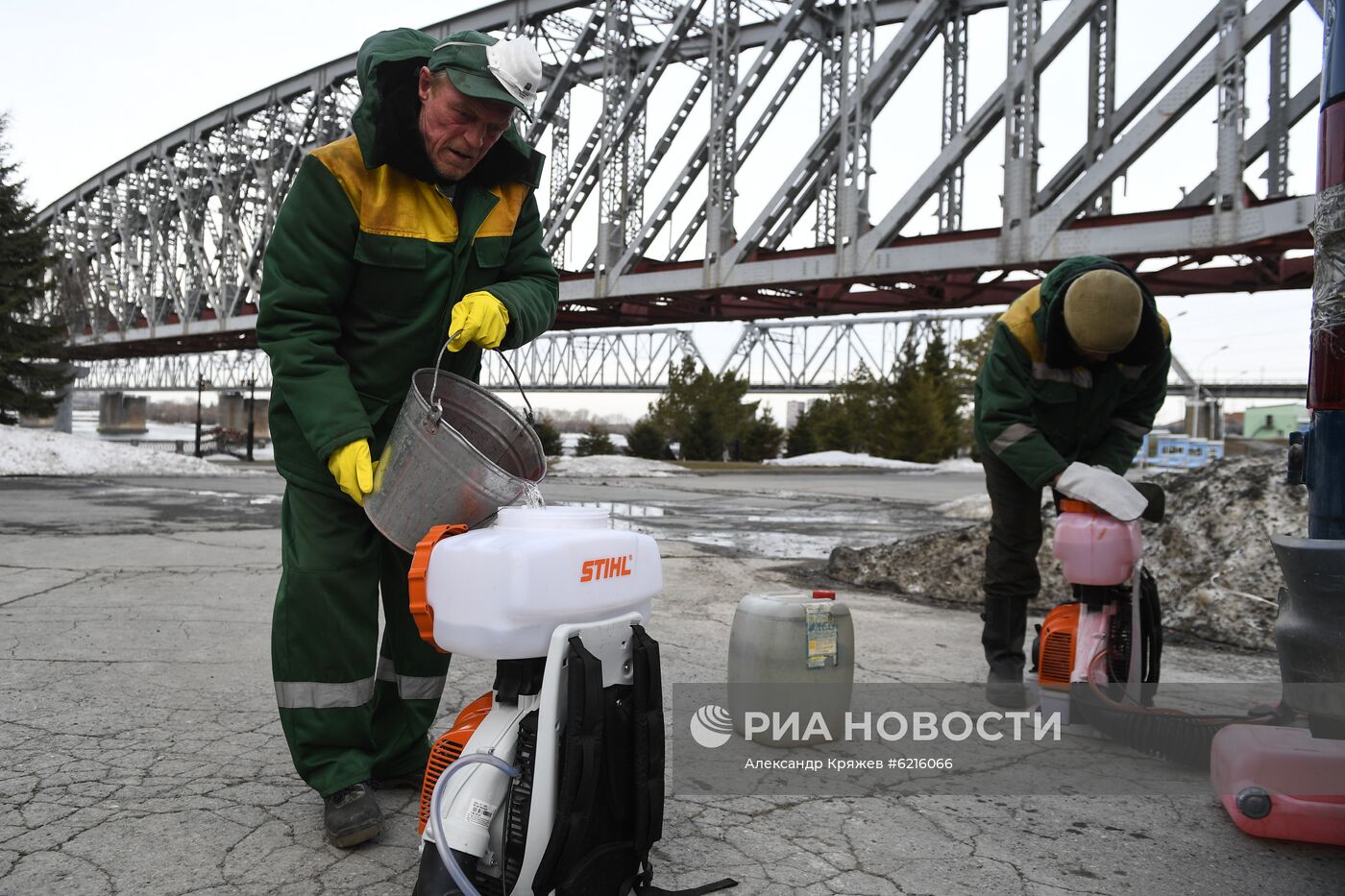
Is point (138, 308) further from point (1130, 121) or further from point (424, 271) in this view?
point (424, 271)

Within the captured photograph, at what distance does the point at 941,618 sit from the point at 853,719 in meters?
1.97

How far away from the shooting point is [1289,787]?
2031 mm

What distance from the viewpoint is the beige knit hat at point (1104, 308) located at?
2650 millimetres

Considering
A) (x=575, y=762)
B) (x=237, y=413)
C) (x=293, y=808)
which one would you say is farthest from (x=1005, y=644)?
(x=237, y=413)


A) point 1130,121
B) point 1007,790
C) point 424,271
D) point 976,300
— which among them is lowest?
point 1007,790

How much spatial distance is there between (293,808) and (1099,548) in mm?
2191

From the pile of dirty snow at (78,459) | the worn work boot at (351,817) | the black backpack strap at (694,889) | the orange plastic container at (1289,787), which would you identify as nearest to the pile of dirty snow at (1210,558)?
the orange plastic container at (1289,787)

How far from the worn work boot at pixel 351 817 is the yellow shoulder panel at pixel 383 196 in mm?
1155

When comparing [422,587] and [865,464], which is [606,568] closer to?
[422,587]

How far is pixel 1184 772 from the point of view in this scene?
2.52m

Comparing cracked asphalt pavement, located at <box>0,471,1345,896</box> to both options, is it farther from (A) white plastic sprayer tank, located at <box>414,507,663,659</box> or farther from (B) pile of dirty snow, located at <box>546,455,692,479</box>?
(B) pile of dirty snow, located at <box>546,455,692,479</box>

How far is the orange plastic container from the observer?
198 centimetres

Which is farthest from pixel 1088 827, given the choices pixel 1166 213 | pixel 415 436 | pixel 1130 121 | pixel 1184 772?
pixel 1130 121

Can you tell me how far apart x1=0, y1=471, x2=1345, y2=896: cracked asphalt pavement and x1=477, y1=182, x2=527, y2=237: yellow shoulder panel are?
1.30 meters
